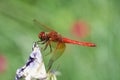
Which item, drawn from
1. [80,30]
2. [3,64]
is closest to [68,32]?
[80,30]

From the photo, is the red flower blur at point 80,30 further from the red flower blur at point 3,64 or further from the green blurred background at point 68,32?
the red flower blur at point 3,64

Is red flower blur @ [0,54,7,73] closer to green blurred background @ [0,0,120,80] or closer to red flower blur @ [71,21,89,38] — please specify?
green blurred background @ [0,0,120,80]

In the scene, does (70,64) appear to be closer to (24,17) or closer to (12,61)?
(12,61)

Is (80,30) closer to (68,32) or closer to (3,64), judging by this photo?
(68,32)

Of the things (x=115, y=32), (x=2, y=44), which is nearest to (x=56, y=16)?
(x=2, y=44)

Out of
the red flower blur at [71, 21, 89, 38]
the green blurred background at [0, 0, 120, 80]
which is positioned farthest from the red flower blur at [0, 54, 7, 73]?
the red flower blur at [71, 21, 89, 38]
